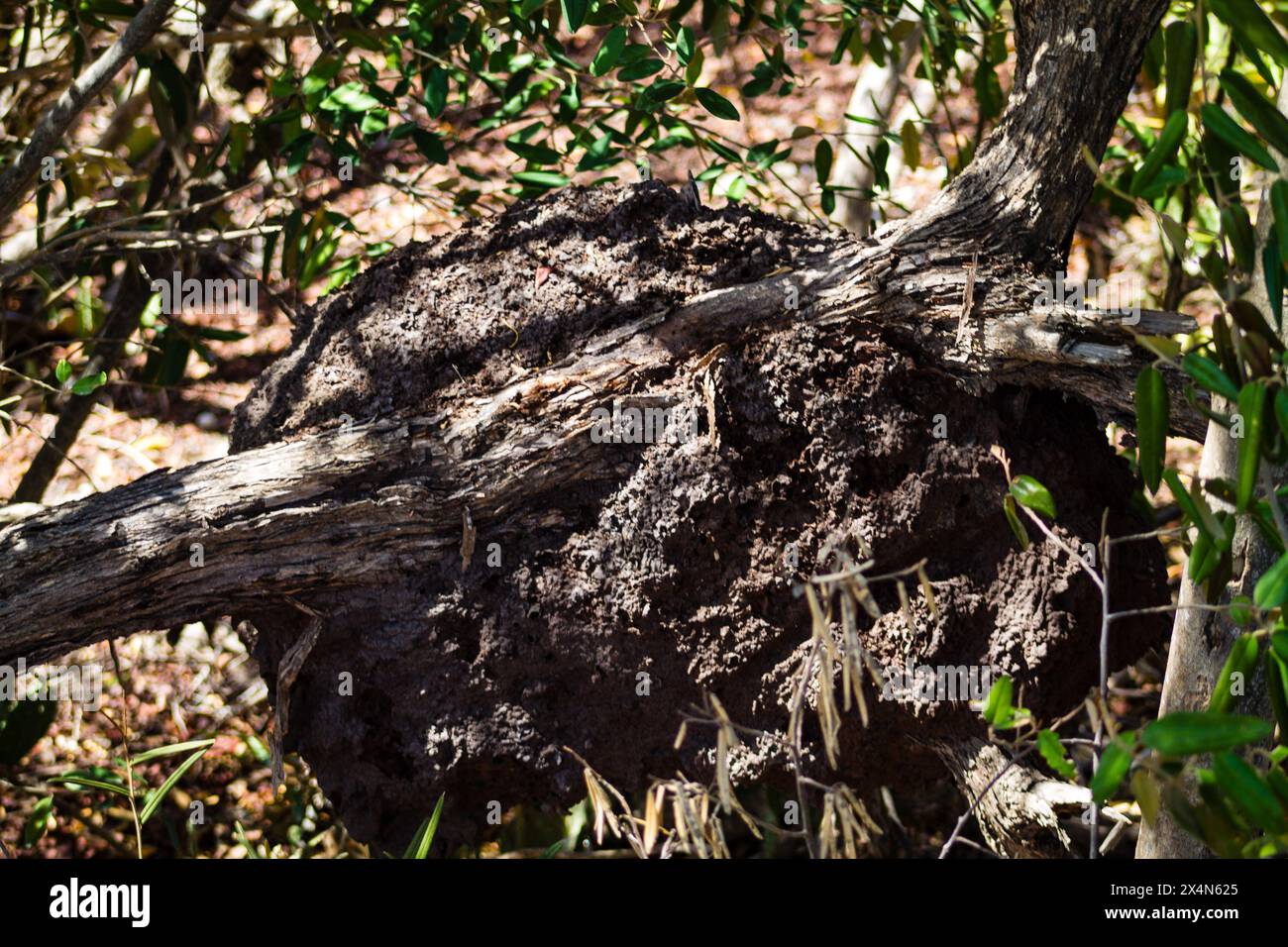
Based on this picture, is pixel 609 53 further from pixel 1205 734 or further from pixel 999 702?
pixel 1205 734

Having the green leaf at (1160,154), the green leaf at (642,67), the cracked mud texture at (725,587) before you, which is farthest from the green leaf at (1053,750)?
the green leaf at (642,67)

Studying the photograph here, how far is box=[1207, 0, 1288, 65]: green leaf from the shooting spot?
1.48 metres

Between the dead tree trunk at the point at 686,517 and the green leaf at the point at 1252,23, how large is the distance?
85 centimetres

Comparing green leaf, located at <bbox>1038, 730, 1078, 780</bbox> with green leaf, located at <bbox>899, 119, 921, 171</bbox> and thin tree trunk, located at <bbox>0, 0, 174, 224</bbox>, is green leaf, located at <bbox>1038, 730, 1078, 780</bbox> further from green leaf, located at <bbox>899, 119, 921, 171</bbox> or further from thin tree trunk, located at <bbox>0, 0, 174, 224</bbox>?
thin tree trunk, located at <bbox>0, 0, 174, 224</bbox>

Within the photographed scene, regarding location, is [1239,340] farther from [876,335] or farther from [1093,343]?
[876,335]

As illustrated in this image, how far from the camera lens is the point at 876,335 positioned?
2.47 meters

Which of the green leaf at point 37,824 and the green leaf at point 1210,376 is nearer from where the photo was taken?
the green leaf at point 1210,376

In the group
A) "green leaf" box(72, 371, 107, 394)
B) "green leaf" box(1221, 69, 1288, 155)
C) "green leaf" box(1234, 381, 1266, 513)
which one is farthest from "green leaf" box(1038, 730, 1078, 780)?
"green leaf" box(72, 371, 107, 394)

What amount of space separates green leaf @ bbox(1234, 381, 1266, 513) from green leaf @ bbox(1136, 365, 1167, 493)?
0.51 ft

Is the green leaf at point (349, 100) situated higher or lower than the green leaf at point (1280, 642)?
higher

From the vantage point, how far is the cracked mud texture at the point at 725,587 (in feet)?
7.87

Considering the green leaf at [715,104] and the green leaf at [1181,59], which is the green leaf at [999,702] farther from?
the green leaf at [715,104]

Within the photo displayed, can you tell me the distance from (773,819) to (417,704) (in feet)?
4.62

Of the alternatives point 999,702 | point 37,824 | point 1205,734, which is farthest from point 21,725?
point 1205,734
